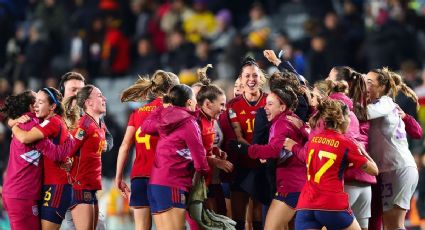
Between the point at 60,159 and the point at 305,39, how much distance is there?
8.20 m

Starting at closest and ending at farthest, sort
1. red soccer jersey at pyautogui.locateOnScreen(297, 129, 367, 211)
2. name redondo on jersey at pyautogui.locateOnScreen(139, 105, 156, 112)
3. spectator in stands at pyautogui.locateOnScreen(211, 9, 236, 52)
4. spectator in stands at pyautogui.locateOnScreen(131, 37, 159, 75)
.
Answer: red soccer jersey at pyautogui.locateOnScreen(297, 129, 367, 211)
name redondo on jersey at pyautogui.locateOnScreen(139, 105, 156, 112)
spectator in stands at pyautogui.locateOnScreen(211, 9, 236, 52)
spectator in stands at pyautogui.locateOnScreen(131, 37, 159, 75)

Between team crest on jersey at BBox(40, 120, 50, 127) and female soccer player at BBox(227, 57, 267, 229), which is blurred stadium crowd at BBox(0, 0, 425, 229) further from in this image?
team crest on jersey at BBox(40, 120, 50, 127)

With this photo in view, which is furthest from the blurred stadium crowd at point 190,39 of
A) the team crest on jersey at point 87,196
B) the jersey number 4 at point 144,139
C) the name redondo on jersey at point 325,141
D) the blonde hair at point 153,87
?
the name redondo on jersey at point 325,141

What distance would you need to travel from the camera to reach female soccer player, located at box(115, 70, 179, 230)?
10.1 metres

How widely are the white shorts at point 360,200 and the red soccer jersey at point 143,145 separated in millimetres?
1930

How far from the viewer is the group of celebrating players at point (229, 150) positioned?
941 cm

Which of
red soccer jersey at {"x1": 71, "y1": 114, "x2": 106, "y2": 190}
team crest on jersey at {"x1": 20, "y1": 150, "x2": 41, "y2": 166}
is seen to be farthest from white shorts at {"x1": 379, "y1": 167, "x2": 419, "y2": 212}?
team crest on jersey at {"x1": 20, "y1": 150, "x2": 41, "y2": 166}

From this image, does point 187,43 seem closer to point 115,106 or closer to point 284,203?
point 115,106

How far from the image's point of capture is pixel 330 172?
29.5 feet

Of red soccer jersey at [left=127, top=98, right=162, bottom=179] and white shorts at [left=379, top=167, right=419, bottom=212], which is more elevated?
red soccer jersey at [left=127, top=98, right=162, bottom=179]

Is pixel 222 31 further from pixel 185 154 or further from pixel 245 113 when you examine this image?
pixel 185 154

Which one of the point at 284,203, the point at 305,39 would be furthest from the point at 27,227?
the point at 305,39

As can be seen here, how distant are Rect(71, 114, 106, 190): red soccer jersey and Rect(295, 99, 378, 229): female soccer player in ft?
7.39

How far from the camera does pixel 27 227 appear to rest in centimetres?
982
